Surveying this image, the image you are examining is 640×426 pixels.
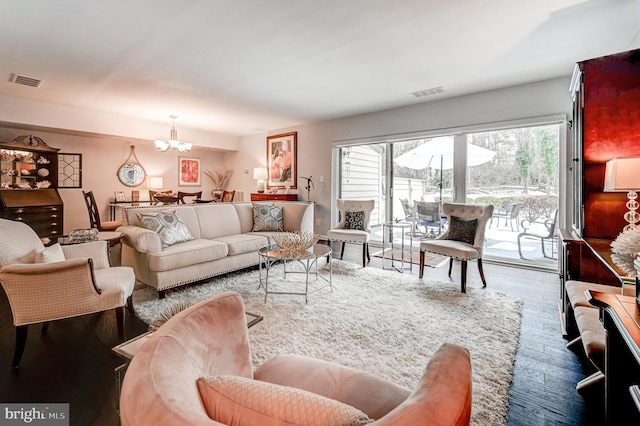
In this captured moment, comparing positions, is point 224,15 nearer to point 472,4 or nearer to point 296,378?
point 472,4

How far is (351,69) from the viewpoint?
11.9 ft

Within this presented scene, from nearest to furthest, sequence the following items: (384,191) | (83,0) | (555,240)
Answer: (83,0), (555,240), (384,191)

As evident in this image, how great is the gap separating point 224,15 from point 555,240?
4817 millimetres

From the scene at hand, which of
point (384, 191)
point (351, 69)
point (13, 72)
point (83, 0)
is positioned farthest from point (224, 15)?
point (384, 191)

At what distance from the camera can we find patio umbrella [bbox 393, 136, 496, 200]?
4551 mm

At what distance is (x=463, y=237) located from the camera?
11.6 ft

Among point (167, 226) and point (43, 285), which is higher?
point (167, 226)

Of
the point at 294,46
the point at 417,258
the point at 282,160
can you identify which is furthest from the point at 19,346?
the point at 282,160

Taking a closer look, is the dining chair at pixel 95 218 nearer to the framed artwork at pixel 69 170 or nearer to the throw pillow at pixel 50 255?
the framed artwork at pixel 69 170

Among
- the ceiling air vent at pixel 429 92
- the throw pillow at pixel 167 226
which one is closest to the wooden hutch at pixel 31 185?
the throw pillow at pixel 167 226

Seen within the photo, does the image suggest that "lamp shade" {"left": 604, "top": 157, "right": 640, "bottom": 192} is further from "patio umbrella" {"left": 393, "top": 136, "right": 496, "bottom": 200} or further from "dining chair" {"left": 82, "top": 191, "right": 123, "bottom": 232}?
"dining chair" {"left": 82, "top": 191, "right": 123, "bottom": 232}

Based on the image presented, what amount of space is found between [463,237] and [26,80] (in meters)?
5.89

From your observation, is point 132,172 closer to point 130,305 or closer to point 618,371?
point 130,305

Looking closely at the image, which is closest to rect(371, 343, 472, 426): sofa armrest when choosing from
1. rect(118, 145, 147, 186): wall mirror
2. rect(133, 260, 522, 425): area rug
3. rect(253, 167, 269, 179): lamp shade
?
rect(133, 260, 522, 425): area rug
